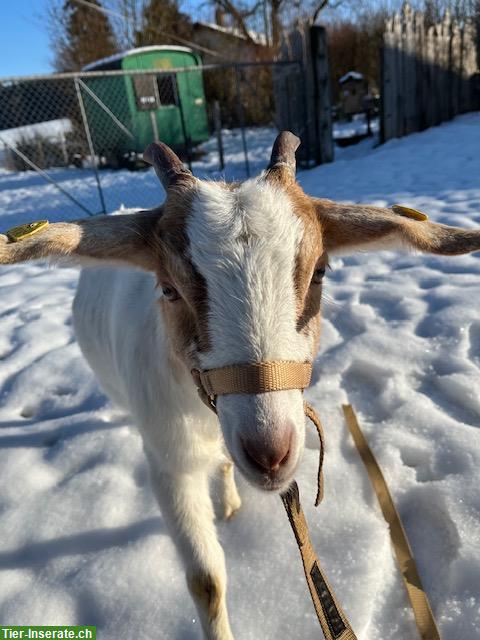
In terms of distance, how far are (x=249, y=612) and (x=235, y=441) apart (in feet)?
3.48

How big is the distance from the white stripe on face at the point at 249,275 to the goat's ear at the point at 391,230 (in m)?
0.26

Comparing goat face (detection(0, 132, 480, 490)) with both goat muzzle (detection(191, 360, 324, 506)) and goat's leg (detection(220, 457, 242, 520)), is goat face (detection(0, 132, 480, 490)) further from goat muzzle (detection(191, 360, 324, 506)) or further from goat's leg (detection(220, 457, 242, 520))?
goat's leg (detection(220, 457, 242, 520))

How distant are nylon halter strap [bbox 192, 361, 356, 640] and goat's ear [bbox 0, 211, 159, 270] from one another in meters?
0.51

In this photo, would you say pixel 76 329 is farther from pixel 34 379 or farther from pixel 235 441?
pixel 235 441

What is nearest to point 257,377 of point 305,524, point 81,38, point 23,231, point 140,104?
point 305,524

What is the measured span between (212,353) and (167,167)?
2.78 ft

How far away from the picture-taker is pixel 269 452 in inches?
49.4

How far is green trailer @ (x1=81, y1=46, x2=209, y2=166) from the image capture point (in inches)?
584

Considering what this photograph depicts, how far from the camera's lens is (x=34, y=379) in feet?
11.9

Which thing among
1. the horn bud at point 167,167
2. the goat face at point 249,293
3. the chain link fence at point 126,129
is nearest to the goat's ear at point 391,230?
the goat face at point 249,293

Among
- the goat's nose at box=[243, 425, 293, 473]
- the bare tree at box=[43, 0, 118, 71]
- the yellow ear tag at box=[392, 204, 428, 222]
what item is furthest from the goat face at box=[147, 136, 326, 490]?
the bare tree at box=[43, 0, 118, 71]

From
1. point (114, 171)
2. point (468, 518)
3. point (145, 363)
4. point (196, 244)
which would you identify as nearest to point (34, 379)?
point (145, 363)

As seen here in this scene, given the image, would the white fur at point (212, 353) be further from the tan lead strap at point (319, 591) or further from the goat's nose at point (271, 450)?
the tan lead strap at point (319, 591)

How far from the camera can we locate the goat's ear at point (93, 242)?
58.2 inches
